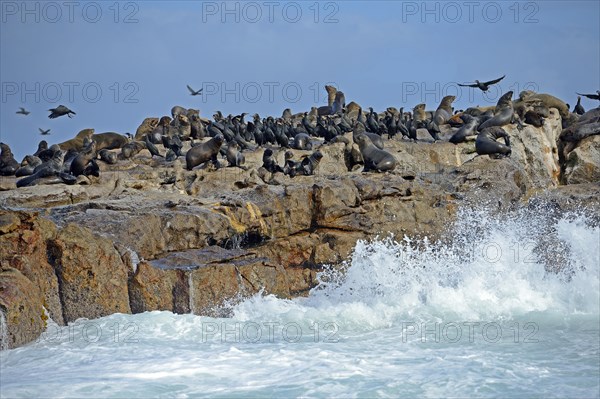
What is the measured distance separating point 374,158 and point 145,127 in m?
13.8

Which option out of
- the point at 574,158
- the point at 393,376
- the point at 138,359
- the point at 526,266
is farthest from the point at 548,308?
the point at 574,158

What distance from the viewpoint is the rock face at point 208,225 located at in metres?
10.1

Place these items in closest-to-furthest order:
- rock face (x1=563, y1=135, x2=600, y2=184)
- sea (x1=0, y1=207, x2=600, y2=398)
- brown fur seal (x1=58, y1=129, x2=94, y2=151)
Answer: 1. sea (x1=0, y1=207, x2=600, y2=398)
2. rock face (x1=563, y1=135, x2=600, y2=184)
3. brown fur seal (x1=58, y1=129, x2=94, y2=151)

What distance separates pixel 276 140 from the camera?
2283 centimetres

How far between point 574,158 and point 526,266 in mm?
9460

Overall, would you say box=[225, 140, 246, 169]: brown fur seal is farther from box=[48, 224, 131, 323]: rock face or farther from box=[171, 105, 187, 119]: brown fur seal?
box=[171, 105, 187, 119]: brown fur seal

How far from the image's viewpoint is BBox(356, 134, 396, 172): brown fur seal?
16.9 m

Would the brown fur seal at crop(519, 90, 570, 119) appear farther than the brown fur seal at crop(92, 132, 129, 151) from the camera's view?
Yes

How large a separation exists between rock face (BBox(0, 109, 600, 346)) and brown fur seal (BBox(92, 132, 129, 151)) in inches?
207

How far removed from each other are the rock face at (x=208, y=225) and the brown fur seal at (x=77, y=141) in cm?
669

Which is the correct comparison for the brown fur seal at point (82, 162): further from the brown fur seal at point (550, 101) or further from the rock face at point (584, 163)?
the brown fur seal at point (550, 101)

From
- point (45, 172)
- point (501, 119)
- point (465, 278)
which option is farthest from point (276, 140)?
point (465, 278)

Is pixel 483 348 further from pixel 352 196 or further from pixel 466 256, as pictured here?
pixel 352 196

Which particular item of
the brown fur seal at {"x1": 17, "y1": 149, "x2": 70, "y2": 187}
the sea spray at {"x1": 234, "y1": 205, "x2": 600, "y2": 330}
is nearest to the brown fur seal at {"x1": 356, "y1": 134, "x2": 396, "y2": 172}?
the sea spray at {"x1": 234, "y1": 205, "x2": 600, "y2": 330}
